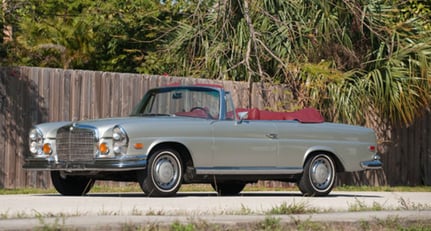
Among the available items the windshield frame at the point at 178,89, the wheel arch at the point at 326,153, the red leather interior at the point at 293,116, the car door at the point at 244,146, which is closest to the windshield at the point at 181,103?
the windshield frame at the point at 178,89

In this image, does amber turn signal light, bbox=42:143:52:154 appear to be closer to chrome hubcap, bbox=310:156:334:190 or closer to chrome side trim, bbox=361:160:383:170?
chrome hubcap, bbox=310:156:334:190

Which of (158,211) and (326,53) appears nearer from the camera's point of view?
(158,211)

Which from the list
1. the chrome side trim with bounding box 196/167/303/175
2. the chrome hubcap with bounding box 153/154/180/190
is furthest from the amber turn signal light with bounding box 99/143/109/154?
the chrome side trim with bounding box 196/167/303/175

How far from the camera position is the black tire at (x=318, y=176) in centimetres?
1609

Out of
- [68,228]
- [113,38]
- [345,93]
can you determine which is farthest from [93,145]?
[113,38]

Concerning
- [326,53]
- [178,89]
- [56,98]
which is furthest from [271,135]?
[326,53]

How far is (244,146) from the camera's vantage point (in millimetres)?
15500

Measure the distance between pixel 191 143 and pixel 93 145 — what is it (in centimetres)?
131

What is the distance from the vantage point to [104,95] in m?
19.5

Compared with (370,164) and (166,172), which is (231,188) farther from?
(166,172)

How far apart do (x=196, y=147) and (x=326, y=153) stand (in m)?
A: 2.47

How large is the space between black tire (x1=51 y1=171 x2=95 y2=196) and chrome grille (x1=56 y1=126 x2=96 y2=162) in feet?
2.32

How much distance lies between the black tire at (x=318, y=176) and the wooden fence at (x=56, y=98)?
15.3 feet

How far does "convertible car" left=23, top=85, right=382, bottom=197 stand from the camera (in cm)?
1434
